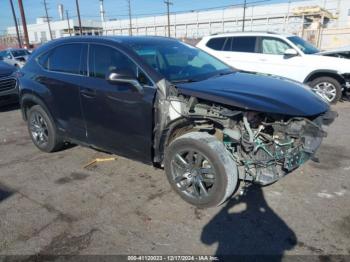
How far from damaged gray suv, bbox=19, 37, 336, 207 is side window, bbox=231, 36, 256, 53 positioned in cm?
469

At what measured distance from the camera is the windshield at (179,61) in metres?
3.86

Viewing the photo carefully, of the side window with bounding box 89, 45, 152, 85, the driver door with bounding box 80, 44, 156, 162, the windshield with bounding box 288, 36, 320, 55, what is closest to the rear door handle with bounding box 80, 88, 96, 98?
the driver door with bounding box 80, 44, 156, 162

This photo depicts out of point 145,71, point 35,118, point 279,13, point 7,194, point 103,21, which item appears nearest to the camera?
point 145,71

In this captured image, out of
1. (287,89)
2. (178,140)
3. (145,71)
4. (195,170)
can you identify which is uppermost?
(145,71)

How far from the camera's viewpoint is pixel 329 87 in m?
8.22

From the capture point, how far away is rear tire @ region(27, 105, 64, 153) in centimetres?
502

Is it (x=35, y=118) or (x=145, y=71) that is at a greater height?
(x=145, y=71)

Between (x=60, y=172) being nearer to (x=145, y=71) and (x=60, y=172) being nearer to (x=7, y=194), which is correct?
(x=7, y=194)

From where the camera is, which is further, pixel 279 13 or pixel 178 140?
pixel 279 13

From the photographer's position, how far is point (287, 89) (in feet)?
12.2

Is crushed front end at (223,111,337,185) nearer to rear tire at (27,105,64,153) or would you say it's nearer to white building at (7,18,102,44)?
rear tire at (27,105,64,153)

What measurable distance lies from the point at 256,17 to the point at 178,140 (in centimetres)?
5574

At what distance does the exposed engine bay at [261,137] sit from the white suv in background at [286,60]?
5.29 metres

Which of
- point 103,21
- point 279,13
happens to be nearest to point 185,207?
point 279,13
